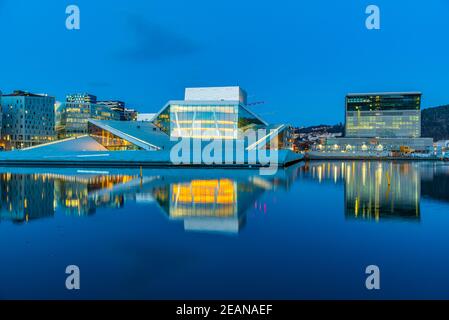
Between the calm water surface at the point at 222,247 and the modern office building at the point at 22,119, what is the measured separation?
91889 millimetres

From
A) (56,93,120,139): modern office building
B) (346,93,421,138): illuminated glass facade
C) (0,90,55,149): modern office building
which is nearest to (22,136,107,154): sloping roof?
(0,90,55,149): modern office building

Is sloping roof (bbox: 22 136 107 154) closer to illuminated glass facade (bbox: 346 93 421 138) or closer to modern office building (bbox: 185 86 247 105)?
modern office building (bbox: 185 86 247 105)

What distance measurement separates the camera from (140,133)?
48312 mm

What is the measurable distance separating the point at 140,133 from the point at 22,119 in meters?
62.8

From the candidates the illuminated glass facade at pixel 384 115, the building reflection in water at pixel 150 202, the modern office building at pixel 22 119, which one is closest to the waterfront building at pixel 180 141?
the building reflection in water at pixel 150 202

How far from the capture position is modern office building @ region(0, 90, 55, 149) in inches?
3703

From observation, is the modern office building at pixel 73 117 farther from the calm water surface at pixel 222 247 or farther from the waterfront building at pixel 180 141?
the calm water surface at pixel 222 247

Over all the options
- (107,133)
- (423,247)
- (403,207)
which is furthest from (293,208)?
(107,133)

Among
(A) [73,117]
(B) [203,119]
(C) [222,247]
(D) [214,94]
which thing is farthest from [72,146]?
(A) [73,117]

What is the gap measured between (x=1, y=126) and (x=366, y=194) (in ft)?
323

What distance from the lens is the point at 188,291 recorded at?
5.62 m

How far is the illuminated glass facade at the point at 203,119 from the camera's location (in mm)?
51156

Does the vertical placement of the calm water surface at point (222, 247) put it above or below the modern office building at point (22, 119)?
below
